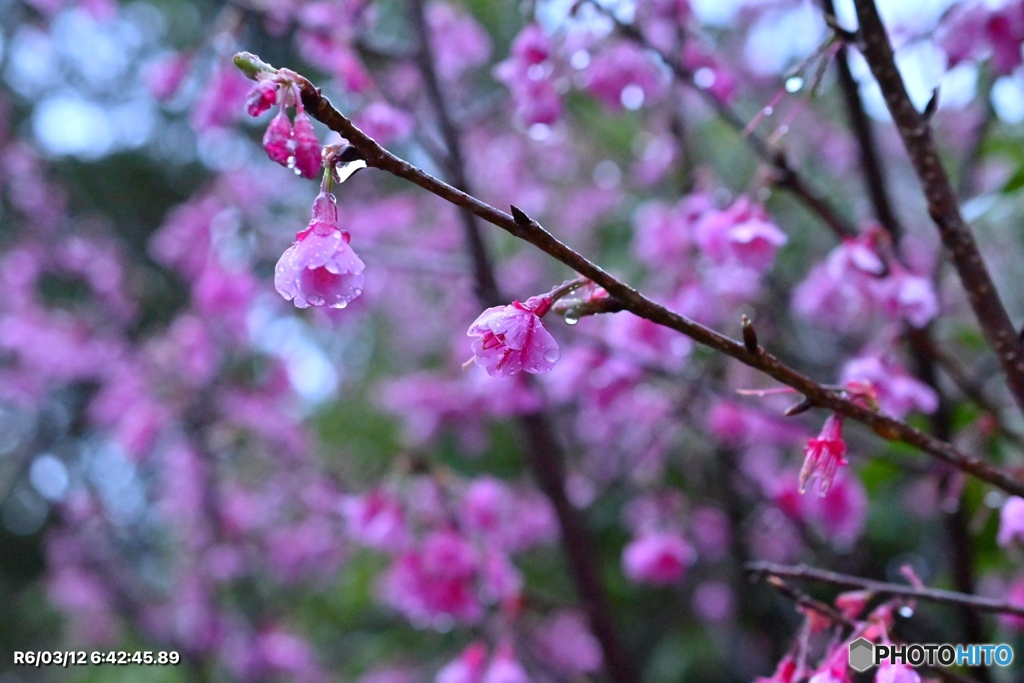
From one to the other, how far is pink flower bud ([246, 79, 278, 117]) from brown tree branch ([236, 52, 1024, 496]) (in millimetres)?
17

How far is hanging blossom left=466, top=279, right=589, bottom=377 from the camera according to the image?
0.58m

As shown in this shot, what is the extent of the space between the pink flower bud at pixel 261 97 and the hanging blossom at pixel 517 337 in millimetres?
206

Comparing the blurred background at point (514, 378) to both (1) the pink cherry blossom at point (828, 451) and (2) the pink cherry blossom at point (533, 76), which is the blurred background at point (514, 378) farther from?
(1) the pink cherry blossom at point (828, 451)

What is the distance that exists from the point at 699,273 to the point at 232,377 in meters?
2.09

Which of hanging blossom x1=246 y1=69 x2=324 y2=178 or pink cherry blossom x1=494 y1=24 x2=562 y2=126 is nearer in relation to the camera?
hanging blossom x1=246 y1=69 x2=324 y2=178

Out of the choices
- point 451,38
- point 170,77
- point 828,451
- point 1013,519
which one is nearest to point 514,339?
point 828,451

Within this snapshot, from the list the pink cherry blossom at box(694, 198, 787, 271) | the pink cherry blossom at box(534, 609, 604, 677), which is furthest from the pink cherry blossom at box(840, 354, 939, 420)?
the pink cherry blossom at box(534, 609, 604, 677)

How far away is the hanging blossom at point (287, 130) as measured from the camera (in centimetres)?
52

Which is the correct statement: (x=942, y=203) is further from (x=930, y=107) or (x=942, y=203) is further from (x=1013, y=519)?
(x=1013, y=519)

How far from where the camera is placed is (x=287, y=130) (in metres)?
0.53

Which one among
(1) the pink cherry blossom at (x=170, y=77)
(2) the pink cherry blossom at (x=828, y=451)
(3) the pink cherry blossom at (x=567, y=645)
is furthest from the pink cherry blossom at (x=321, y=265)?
(3) the pink cherry blossom at (x=567, y=645)

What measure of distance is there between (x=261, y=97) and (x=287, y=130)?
0.08ft

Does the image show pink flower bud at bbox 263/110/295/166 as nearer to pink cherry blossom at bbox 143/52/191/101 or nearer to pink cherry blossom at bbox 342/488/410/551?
pink cherry blossom at bbox 342/488/410/551

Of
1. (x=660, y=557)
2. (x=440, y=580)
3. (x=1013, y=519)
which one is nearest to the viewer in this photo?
(x=1013, y=519)
